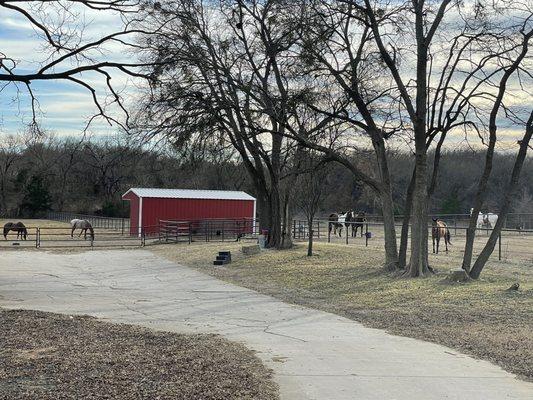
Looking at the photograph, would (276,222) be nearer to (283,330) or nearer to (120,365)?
(283,330)

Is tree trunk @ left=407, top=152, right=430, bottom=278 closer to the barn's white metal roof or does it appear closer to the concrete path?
the concrete path

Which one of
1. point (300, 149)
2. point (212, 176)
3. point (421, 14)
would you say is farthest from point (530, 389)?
point (212, 176)

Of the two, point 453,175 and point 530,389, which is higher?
point 453,175

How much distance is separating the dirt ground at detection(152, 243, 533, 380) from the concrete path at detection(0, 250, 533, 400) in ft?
2.12

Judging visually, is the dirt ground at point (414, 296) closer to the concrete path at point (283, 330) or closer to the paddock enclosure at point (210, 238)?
the concrete path at point (283, 330)

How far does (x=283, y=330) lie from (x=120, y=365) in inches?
166

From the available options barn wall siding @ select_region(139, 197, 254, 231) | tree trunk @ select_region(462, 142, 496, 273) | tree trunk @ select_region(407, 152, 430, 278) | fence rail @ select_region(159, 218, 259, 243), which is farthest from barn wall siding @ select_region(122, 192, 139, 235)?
tree trunk @ select_region(462, 142, 496, 273)

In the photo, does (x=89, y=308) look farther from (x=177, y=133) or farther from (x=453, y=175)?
(x=453, y=175)

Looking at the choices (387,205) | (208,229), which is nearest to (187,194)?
(208,229)

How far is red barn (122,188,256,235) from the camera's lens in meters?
43.6

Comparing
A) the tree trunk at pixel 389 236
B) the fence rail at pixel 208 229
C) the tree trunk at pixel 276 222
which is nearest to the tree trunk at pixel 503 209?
the tree trunk at pixel 389 236

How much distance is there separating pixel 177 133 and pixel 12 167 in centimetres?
7558

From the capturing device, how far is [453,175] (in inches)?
3932

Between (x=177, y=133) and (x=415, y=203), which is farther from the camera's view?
(x=177, y=133)
